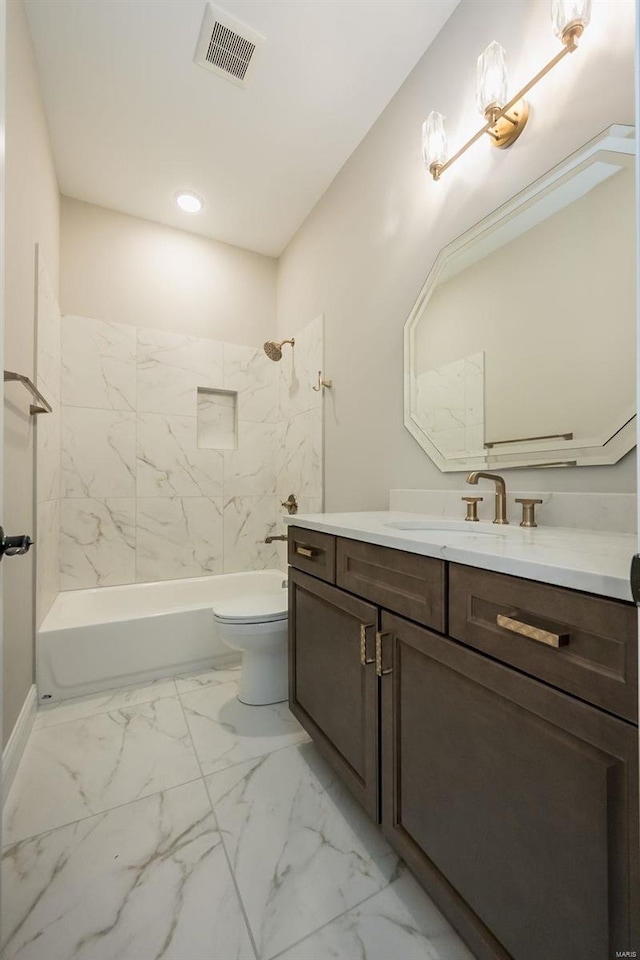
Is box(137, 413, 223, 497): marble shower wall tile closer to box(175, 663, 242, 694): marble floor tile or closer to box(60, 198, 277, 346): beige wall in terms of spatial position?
box(60, 198, 277, 346): beige wall

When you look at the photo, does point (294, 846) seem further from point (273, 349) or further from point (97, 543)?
point (273, 349)

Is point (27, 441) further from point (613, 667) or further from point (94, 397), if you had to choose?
point (613, 667)

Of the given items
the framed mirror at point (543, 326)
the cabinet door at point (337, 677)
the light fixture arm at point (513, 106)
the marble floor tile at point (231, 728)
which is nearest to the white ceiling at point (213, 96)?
the light fixture arm at point (513, 106)

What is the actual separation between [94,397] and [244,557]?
143 centimetres

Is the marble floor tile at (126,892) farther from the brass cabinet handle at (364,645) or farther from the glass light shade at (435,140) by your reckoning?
the glass light shade at (435,140)

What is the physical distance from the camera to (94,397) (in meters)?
2.41

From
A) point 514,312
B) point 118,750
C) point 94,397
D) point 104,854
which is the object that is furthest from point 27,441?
point 514,312

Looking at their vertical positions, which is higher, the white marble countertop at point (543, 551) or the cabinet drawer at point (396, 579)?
the white marble countertop at point (543, 551)

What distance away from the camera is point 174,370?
2.63m

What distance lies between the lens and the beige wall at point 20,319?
4.30 ft

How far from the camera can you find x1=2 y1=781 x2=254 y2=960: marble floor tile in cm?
83

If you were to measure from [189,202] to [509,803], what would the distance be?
9.99 ft

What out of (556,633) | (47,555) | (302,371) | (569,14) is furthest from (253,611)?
(569,14)

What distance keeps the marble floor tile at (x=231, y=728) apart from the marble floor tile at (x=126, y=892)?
0.79ft
